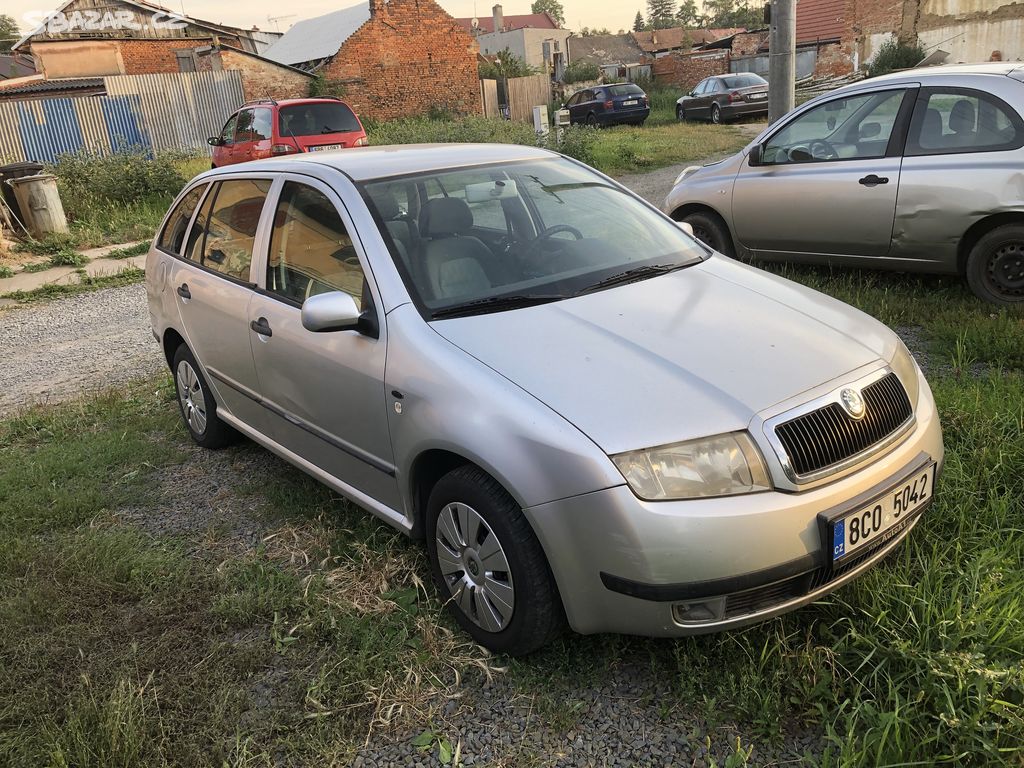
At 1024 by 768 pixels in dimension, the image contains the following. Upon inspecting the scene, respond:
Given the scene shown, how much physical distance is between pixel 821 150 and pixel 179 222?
467 cm

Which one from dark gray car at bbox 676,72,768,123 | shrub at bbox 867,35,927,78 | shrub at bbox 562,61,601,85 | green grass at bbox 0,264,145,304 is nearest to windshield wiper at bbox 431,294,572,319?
green grass at bbox 0,264,145,304

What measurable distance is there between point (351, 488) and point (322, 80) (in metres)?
24.9

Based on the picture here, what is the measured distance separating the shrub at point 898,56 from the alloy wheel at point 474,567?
26951 millimetres

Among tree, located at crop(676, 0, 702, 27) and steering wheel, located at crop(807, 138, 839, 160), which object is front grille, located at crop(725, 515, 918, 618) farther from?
tree, located at crop(676, 0, 702, 27)

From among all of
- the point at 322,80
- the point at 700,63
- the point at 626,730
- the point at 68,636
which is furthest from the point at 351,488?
the point at 700,63

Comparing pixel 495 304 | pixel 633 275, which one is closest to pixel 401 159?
pixel 495 304

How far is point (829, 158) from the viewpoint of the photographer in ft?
19.7

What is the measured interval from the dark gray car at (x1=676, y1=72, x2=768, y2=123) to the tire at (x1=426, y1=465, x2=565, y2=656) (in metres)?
22.3

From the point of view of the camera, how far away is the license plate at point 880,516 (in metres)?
2.34

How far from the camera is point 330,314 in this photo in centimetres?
292

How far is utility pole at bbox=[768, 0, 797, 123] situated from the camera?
810 cm

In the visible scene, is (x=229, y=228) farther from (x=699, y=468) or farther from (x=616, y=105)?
(x=616, y=105)

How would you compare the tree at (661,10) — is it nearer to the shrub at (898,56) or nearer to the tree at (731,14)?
the tree at (731,14)

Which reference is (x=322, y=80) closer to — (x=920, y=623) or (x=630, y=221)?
(x=630, y=221)
